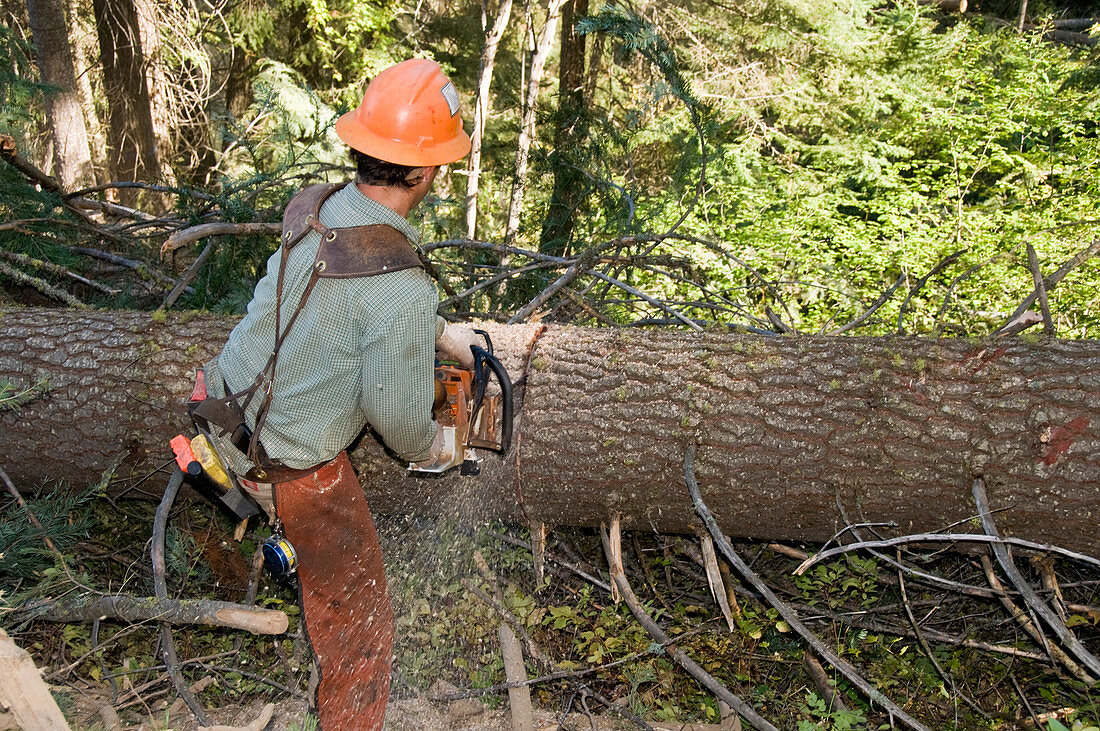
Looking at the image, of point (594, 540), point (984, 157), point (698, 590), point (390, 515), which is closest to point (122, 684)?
point (390, 515)

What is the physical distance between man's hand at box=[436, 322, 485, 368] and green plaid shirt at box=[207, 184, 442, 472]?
1.40ft

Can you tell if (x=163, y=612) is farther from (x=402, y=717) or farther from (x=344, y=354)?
(x=344, y=354)

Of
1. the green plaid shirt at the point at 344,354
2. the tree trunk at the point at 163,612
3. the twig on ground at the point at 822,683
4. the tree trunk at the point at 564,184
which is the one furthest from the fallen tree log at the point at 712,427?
the tree trunk at the point at 564,184

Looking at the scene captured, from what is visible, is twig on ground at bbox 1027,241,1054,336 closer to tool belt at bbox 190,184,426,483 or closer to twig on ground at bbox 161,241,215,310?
tool belt at bbox 190,184,426,483

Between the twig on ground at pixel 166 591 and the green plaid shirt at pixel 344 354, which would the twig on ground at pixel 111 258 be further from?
the green plaid shirt at pixel 344 354

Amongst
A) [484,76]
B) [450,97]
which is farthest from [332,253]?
[484,76]

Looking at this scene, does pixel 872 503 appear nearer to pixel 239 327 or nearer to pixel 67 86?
pixel 239 327

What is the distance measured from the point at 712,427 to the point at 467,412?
3.19 feet

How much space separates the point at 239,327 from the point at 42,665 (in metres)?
1.75

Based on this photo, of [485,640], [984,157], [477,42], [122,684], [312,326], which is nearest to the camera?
[312,326]

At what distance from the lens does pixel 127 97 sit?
28.9 ft

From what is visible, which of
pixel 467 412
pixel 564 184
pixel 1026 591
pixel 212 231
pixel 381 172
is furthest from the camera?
pixel 564 184

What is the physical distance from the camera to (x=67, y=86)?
24.7 feet

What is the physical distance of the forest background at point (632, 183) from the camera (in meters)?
3.21
